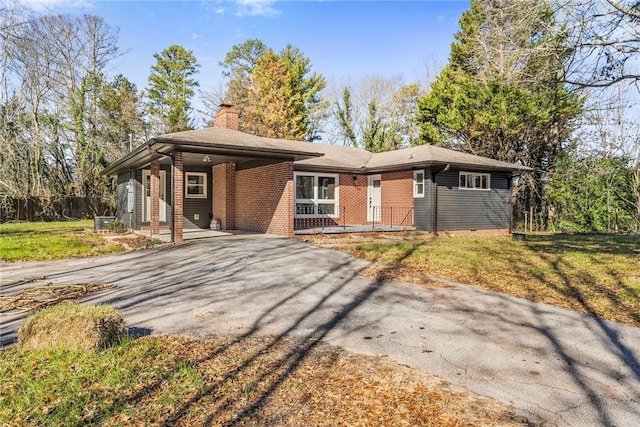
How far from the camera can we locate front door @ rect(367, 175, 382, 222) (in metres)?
17.5

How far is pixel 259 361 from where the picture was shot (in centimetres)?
348

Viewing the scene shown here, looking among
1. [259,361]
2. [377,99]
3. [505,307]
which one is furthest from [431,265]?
[377,99]

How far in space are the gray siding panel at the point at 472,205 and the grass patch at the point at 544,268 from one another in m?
4.04

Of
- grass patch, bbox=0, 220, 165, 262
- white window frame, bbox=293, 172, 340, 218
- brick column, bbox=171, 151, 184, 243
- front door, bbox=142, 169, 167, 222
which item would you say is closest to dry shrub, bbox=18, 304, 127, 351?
grass patch, bbox=0, 220, 165, 262

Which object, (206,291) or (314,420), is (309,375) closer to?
(314,420)

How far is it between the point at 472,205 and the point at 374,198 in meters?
4.08

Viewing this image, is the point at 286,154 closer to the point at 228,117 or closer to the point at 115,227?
the point at 228,117

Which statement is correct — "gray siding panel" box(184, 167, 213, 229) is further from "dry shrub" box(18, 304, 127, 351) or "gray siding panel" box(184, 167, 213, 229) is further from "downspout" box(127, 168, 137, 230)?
"dry shrub" box(18, 304, 127, 351)

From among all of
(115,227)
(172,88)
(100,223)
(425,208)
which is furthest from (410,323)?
(172,88)

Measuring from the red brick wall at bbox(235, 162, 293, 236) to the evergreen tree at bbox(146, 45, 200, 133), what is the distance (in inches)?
751

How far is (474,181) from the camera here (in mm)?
16359

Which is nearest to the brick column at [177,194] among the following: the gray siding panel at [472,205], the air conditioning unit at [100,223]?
the air conditioning unit at [100,223]

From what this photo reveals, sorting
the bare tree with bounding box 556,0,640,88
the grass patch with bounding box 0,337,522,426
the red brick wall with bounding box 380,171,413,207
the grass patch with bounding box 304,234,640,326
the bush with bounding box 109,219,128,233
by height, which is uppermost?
the bare tree with bounding box 556,0,640,88

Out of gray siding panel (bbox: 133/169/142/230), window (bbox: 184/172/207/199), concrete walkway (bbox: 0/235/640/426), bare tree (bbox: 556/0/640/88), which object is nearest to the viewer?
concrete walkway (bbox: 0/235/640/426)
